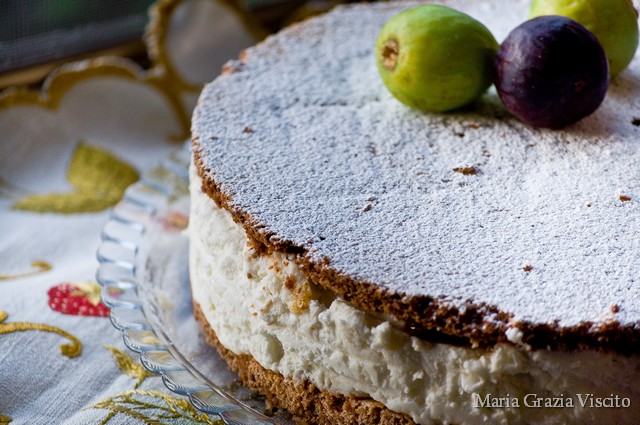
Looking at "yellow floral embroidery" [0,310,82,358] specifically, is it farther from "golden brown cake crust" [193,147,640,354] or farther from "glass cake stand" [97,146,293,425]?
"golden brown cake crust" [193,147,640,354]

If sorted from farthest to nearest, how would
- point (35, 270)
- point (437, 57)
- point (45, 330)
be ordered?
point (35, 270), point (45, 330), point (437, 57)

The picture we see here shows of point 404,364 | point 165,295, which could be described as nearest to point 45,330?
point 165,295

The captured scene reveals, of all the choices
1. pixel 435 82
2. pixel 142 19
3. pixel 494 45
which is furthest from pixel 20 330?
pixel 142 19

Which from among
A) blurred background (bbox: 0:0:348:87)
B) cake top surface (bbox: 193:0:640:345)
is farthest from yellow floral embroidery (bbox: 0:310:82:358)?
blurred background (bbox: 0:0:348:87)

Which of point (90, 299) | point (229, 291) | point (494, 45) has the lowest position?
point (90, 299)

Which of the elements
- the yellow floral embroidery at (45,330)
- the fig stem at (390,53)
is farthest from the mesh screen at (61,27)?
the fig stem at (390,53)

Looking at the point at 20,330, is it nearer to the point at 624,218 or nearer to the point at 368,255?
the point at 368,255

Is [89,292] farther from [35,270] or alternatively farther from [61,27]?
[61,27]

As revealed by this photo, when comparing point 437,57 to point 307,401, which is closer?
point 307,401
